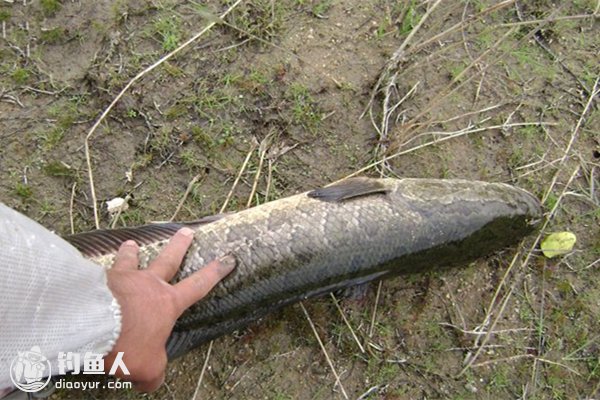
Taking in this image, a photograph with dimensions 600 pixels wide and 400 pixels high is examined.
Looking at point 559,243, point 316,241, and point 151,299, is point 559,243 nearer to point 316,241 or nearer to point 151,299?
point 316,241

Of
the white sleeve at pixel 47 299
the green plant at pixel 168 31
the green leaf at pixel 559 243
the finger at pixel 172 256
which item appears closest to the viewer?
the white sleeve at pixel 47 299

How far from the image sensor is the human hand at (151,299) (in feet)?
8.70

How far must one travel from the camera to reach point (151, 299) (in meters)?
2.75

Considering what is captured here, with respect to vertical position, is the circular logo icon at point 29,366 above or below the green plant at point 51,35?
below

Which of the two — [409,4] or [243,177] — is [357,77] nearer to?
[409,4]

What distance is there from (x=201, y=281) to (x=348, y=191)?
1.09 meters

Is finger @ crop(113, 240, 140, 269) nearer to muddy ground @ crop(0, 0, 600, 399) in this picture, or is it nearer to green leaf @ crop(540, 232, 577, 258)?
muddy ground @ crop(0, 0, 600, 399)

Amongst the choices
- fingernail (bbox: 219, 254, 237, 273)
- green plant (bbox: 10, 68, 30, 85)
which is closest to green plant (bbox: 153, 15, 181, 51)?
green plant (bbox: 10, 68, 30, 85)

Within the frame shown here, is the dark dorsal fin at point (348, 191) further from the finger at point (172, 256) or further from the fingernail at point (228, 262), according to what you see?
the finger at point (172, 256)

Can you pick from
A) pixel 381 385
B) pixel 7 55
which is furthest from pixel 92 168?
pixel 381 385

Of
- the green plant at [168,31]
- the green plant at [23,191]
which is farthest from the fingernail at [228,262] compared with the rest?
the green plant at [168,31]

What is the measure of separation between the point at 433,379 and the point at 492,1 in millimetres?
3037

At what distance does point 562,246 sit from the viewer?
4.27m
